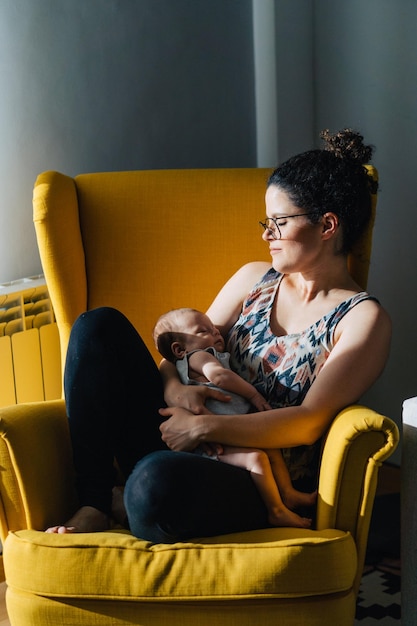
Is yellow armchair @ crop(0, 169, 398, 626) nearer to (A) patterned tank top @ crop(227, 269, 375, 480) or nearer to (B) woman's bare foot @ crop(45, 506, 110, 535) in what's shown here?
(B) woman's bare foot @ crop(45, 506, 110, 535)

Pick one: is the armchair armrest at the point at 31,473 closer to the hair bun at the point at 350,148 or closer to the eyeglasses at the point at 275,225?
the eyeglasses at the point at 275,225

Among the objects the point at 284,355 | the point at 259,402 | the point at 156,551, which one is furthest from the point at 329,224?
the point at 156,551

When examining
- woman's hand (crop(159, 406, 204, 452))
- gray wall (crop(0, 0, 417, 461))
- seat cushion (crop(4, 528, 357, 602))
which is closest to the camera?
seat cushion (crop(4, 528, 357, 602))

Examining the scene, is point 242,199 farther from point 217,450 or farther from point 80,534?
point 80,534

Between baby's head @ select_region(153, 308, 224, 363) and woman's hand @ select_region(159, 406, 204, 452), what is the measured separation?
0.62 ft

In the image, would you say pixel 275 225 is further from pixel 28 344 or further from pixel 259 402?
pixel 28 344

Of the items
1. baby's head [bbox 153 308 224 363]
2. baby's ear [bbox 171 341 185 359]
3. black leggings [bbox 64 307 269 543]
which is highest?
baby's head [bbox 153 308 224 363]

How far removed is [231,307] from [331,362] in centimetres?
39

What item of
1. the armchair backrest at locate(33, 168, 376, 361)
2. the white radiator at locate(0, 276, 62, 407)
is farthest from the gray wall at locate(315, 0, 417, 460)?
the white radiator at locate(0, 276, 62, 407)

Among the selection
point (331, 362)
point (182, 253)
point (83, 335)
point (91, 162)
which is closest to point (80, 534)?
point (83, 335)

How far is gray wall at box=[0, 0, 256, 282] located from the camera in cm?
229

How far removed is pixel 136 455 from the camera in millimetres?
1679

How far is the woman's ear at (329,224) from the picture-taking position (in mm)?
1746

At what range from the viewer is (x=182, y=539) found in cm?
148
